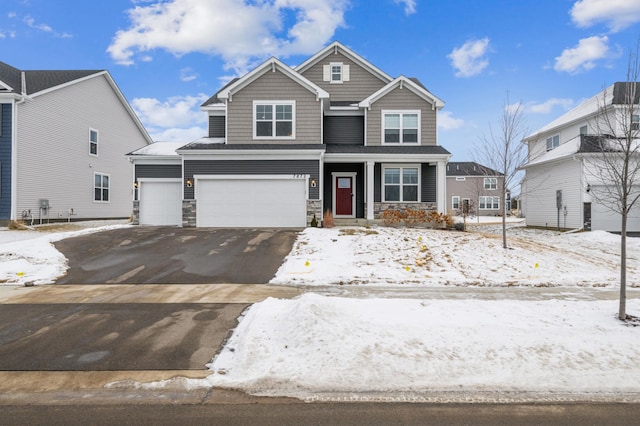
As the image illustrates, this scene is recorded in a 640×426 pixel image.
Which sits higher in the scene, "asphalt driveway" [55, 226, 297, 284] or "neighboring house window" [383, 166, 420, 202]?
"neighboring house window" [383, 166, 420, 202]

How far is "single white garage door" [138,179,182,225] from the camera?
63.2ft

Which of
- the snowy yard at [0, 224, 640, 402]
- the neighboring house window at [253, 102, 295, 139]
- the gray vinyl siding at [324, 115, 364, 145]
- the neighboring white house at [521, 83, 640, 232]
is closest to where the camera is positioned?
the snowy yard at [0, 224, 640, 402]

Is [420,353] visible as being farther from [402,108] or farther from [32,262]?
[402,108]

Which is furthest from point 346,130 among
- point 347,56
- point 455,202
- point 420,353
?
point 455,202

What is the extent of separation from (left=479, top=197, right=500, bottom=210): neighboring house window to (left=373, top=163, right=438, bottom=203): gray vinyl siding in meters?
31.0

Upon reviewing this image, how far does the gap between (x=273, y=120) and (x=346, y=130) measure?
13.7ft

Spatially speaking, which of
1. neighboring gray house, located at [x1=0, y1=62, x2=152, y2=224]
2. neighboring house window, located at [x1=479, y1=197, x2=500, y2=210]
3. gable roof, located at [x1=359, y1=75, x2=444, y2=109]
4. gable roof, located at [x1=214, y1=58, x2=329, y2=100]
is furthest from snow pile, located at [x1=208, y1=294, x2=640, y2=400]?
neighboring house window, located at [x1=479, y1=197, x2=500, y2=210]

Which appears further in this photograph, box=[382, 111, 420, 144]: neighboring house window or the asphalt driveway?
box=[382, 111, 420, 144]: neighboring house window

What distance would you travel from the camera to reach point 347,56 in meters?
22.3

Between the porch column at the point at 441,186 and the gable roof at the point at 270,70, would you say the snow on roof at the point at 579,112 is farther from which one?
the gable roof at the point at 270,70

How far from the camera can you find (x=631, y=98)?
261 inches

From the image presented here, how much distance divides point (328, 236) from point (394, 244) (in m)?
2.69

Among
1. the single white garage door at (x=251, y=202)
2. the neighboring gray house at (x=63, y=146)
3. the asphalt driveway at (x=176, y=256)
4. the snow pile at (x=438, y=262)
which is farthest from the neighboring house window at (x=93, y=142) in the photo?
the snow pile at (x=438, y=262)

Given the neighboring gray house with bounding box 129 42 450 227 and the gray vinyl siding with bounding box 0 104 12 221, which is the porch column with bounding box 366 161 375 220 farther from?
the gray vinyl siding with bounding box 0 104 12 221
